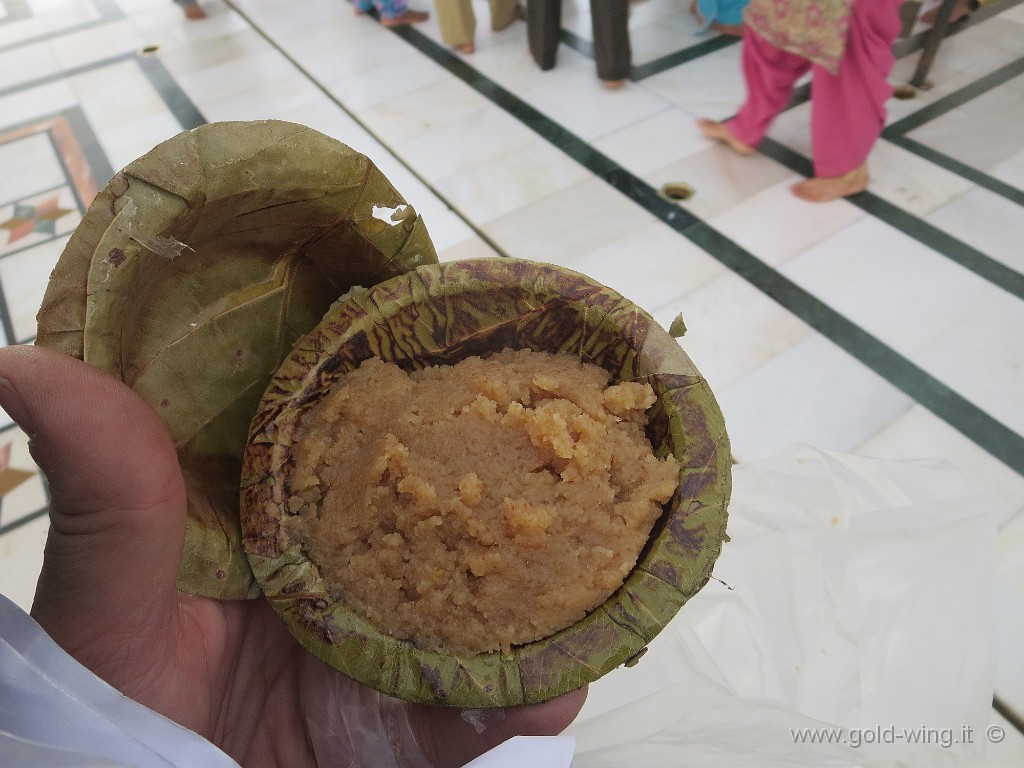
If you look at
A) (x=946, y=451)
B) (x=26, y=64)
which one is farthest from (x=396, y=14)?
(x=946, y=451)

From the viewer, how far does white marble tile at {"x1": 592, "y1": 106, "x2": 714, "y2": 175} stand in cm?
212

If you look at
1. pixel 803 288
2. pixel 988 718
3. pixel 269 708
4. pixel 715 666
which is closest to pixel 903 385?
pixel 803 288

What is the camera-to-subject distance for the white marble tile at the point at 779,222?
1.81 meters

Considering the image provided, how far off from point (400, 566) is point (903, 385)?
126cm

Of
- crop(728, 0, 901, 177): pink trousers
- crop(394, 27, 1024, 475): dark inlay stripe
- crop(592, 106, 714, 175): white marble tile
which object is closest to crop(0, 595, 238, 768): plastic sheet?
crop(394, 27, 1024, 475): dark inlay stripe

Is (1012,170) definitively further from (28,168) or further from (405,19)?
(28,168)

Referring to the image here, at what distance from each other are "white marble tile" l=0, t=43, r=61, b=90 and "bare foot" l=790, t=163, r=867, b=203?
3.11m

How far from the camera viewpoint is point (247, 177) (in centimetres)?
67

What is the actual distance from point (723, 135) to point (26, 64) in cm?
302

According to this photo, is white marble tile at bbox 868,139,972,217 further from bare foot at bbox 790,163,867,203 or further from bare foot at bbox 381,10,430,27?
bare foot at bbox 381,10,430,27

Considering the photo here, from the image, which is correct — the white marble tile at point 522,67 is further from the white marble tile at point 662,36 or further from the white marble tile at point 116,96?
the white marble tile at point 116,96

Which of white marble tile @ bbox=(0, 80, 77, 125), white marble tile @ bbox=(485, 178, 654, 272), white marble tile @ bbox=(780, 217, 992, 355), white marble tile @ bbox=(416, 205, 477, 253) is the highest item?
white marble tile @ bbox=(0, 80, 77, 125)

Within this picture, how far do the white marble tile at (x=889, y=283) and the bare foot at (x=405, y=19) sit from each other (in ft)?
7.02

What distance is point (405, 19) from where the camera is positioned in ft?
9.82
